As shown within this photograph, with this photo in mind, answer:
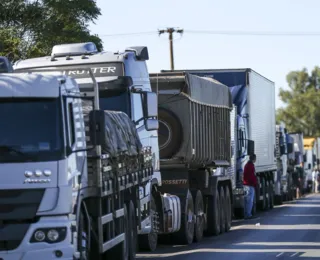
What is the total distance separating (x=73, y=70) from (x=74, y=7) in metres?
18.6

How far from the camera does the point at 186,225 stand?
22.3 m

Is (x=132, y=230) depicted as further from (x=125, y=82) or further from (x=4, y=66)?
(x=4, y=66)

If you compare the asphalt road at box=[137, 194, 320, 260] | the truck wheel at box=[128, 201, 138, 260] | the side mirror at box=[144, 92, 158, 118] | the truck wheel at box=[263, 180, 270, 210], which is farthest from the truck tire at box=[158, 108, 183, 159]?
the truck wheel at box=[263, 180, 270, 210]

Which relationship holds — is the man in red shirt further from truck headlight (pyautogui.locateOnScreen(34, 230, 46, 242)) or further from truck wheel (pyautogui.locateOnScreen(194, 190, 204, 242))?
truck headlight (pyautogui.locateOnScreen(34, 230, 46, 242))

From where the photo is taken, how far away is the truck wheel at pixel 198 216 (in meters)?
23.6

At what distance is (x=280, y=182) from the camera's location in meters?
46.0

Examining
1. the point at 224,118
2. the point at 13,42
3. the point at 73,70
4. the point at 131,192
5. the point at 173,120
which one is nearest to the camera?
the point at 131,192

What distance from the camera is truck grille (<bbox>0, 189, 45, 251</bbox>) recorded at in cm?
1298

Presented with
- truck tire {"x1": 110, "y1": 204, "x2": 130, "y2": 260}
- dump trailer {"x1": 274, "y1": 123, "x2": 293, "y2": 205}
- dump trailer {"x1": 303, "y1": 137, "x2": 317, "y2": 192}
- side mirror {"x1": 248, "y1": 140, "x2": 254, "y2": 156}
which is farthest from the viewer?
dump trailer {"x1": 303, "y1": 137, "x2": 317, "y2": 192}

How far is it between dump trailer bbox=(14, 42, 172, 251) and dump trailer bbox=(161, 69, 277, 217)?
12.3 meters

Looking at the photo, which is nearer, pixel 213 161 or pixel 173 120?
pixel 173 120

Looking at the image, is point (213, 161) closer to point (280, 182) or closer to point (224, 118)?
point (224, 118)

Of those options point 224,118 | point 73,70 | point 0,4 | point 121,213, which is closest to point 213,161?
point 224,118

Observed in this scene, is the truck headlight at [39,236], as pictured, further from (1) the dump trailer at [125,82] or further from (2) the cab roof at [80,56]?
(2) the cab roof at [80,56]
